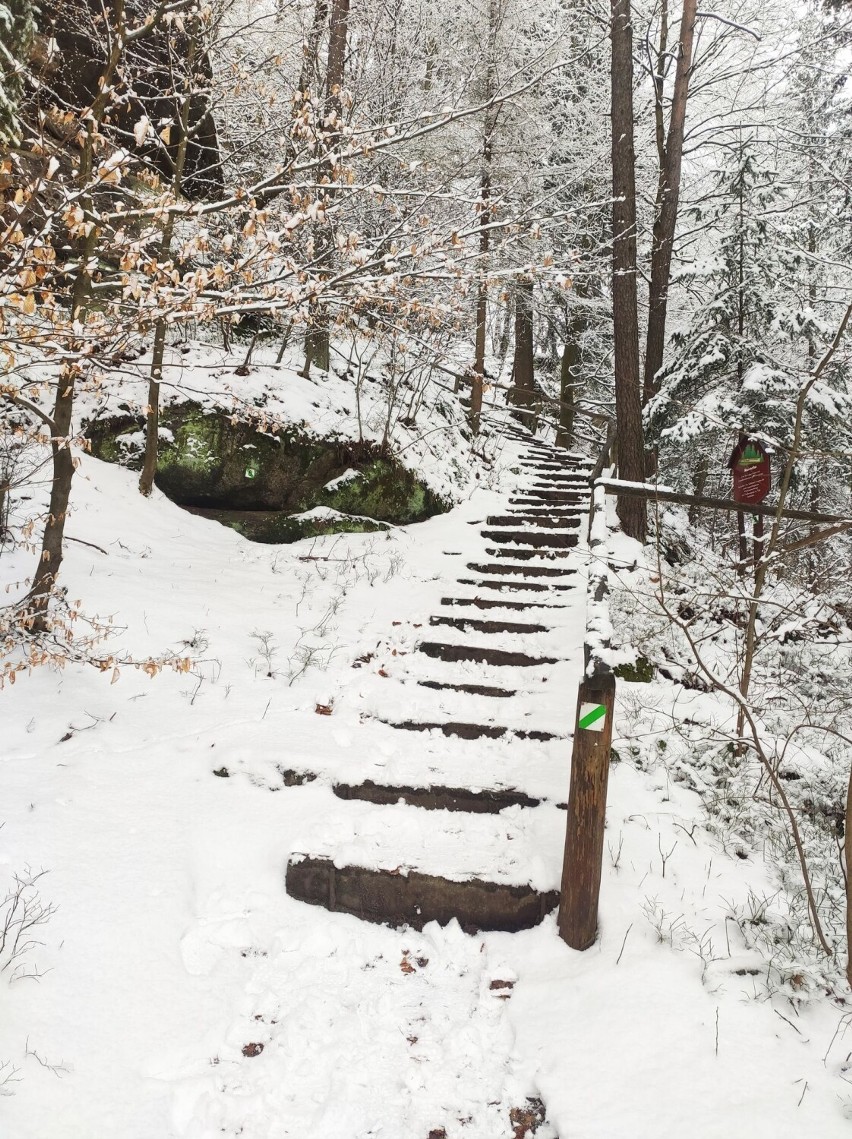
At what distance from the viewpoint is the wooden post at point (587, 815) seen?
3.04 meters

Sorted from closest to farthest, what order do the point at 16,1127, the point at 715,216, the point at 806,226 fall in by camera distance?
the point at 16,1127
the point at 806,226
the point at 715,216

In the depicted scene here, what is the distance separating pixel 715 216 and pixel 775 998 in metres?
12.9

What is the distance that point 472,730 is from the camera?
4.66m

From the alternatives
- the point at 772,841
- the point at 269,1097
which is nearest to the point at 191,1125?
the point at 269,1097

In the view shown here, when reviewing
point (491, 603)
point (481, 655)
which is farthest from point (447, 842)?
point (491, 603)

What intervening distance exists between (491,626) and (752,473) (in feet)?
9.61

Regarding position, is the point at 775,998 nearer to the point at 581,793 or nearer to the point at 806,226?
the point at 581,793

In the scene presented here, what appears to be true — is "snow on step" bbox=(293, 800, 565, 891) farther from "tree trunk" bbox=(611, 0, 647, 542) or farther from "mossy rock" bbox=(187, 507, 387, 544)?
"tree trunk" bbox=(611, 0, 647, 542)

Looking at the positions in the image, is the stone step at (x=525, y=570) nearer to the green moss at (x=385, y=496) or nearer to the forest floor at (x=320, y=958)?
the green moss at (x=385, y=496)

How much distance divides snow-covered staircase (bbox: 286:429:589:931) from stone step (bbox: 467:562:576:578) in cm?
19

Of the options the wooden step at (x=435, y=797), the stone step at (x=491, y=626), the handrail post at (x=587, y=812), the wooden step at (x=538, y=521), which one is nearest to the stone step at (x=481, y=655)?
the stone step at (x=491, y=626)

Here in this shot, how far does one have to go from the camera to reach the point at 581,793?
10.1ft

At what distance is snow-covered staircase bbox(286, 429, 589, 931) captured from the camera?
10.8 feet

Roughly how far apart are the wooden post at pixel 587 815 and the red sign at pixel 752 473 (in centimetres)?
392
